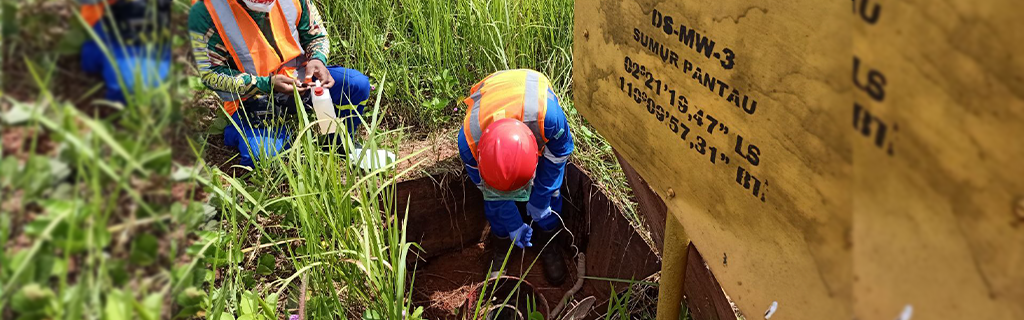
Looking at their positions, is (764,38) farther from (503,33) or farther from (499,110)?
(503,33)

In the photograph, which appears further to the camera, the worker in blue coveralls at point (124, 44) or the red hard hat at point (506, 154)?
the red hard hat at point (506, 154)

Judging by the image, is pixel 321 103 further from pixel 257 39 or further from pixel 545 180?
pixel 545 180

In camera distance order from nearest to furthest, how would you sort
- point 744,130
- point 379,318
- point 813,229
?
point 813,229
point 744,130
point 379,318

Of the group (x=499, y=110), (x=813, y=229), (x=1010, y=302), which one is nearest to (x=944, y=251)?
(x=1010, y=302)

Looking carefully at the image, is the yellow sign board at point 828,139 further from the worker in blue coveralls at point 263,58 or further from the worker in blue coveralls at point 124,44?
the worker in blue coveralls at point 263,58

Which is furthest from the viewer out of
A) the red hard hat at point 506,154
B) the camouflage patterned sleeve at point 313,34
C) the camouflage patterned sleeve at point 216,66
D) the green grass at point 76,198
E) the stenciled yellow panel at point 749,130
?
the camouflage patterned sleeve at point 313,34

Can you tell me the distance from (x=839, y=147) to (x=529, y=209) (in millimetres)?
1998

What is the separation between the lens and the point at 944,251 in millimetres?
455

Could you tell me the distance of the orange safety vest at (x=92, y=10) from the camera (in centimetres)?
37

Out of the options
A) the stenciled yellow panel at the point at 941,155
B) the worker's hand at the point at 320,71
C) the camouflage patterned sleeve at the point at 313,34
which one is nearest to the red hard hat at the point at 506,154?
the worker's hand at the point at 320,71

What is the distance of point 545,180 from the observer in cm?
246

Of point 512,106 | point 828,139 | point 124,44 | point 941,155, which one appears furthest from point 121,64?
point 512,106

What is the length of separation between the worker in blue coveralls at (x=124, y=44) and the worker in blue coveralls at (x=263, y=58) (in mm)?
2075

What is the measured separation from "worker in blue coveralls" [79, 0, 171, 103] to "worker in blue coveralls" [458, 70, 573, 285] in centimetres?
Result: 168
